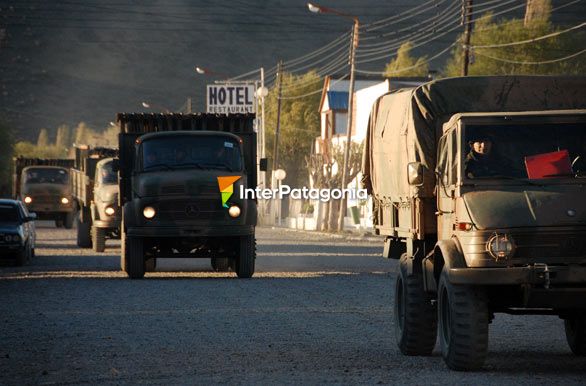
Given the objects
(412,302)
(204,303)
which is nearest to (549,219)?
(412,302)

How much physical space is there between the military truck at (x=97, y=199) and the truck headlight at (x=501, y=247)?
21.6 meters

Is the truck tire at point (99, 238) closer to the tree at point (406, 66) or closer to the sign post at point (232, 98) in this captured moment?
the sign post at point (232, 98)

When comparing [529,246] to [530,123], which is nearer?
[529,246]

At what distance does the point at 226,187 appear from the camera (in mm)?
27984

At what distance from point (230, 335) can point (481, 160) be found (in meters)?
4.69

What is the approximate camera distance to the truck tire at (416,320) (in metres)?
15.1

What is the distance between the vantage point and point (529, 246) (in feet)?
42.3

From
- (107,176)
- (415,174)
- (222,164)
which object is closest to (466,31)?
(107,176)

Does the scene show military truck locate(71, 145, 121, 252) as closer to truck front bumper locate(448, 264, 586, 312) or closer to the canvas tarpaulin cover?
the canvas tarpaulin cover

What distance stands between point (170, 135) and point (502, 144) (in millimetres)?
15341

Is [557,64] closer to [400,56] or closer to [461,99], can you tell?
[400,56]

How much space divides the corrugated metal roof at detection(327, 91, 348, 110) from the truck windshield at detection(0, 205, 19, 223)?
78284mm

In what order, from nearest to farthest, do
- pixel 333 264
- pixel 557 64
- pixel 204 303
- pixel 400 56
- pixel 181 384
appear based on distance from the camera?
pixel 181 384
pixel 204 303
pixel 333 264
pixel 557 64
pixel 400 56

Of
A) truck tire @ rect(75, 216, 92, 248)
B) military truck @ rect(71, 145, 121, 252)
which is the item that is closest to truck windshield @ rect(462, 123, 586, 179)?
military truck @ rect(71, 145, 121, 252)
